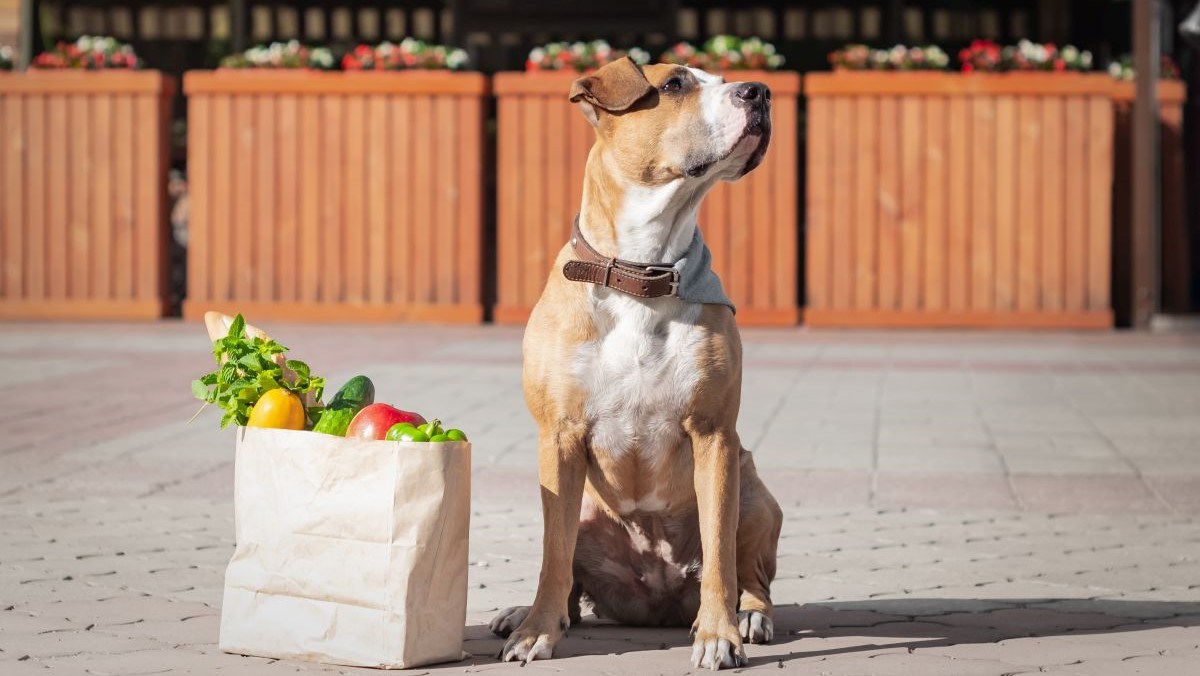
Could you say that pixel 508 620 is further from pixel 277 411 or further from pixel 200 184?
pixel 200 184

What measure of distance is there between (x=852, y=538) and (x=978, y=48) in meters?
8.59

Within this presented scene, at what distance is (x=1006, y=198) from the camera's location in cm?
1291

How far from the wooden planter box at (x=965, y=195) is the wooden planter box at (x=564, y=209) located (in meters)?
0.27

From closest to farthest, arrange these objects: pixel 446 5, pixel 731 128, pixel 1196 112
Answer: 1. pixel 731 128
2. pixel 1196 112
3. pixel 446 5

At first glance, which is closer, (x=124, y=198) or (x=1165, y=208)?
(x=124, y=198)

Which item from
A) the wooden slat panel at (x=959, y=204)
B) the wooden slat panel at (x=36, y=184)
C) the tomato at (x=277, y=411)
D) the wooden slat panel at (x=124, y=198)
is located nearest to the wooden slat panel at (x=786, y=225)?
the wooden slat panel at (x=959, y=204)

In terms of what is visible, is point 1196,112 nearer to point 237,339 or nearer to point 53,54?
point 53,54

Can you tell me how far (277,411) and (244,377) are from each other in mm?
147

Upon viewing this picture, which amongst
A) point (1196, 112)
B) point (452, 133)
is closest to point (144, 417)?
point (452, 133)

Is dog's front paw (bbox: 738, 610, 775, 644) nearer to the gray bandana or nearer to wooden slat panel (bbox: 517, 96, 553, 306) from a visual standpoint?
the gray bandana

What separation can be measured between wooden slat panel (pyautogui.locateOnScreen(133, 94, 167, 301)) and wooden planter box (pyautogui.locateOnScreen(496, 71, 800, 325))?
275 centimetres

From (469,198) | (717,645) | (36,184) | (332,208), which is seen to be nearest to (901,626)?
(717,645)

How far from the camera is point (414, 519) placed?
3.53 meters

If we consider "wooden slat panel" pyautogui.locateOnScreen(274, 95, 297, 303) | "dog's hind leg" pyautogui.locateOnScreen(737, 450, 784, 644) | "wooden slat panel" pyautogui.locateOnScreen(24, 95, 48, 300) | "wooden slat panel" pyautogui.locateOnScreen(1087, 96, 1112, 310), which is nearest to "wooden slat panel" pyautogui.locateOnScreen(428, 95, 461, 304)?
"wooden slat panel" pyautogui.locateOnScreen(274, 95, 297, 303)
